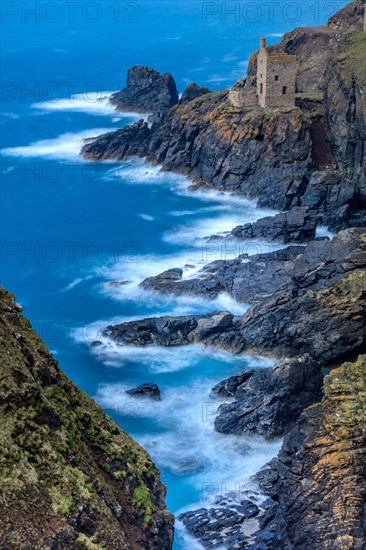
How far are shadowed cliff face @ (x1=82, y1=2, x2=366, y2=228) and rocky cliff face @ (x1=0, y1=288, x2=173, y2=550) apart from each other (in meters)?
37.3

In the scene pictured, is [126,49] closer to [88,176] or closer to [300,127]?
[88,176]

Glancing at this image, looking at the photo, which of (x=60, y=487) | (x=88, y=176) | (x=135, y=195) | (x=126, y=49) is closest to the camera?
(x=60, y=487)

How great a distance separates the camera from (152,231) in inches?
2425

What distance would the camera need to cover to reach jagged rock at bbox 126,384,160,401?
40.6 meters

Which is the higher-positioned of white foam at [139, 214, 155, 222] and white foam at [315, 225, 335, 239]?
white foam at [139, 214, 155, 222]

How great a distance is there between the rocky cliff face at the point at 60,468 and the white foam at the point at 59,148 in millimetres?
58559

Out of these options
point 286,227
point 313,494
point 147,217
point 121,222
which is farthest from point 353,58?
point 313,494

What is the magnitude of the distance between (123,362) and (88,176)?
32.2 metres

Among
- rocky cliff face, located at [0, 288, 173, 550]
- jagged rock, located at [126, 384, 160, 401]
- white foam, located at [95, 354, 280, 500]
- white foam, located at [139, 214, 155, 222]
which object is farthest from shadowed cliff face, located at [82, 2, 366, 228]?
rocky cliff face, located at [0, 288, 173, 550]

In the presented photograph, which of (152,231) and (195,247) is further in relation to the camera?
(152,231)

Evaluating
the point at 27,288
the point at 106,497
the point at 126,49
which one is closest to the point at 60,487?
the point at 106,497

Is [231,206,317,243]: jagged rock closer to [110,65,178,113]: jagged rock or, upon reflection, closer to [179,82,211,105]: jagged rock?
[179,82,211,105]: jagged rock

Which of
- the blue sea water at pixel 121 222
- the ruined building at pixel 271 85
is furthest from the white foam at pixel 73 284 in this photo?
the ruined building at pixel 271 85

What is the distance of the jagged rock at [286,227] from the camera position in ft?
178
